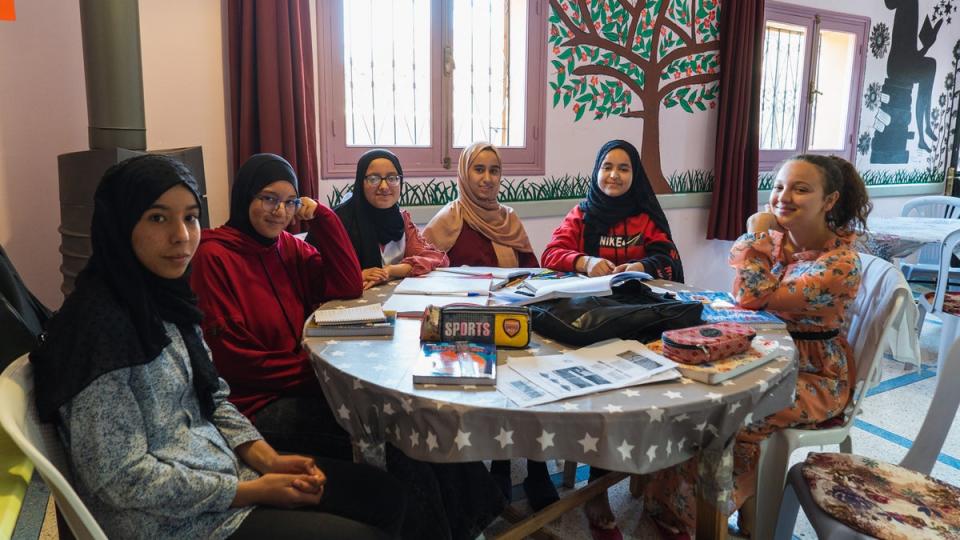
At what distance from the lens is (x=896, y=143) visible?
18.4 feet

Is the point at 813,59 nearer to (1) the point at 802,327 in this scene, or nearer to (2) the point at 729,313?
(1) the point at 802,327

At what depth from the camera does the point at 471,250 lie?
106 inches

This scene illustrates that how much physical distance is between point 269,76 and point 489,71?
1.31 metres

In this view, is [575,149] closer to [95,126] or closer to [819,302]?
[819,302]

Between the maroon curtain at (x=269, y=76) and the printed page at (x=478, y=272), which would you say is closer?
the printed page at (x=478, y=272)

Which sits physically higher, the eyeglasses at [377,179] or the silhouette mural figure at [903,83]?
the silhouette mural figure at [903,83]

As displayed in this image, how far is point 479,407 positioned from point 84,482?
0.65m

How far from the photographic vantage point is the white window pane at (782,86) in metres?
4.68

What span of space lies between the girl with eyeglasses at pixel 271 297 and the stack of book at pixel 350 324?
0.29 ft

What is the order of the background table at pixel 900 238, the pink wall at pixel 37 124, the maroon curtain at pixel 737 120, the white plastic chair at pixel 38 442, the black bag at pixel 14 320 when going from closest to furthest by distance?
the white plastic chair at pixel 38 442 < the black bag at pixel 14 320 < the pink wall at pixel 37 124 < the background table at pixel 900 238 < the maroon curtain at pixel 737 120

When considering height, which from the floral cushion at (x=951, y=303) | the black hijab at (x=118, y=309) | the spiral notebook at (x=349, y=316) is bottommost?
the floral cushion at (x=951, y=303)

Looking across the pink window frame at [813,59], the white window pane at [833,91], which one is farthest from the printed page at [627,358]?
the white window pane at [833,91]

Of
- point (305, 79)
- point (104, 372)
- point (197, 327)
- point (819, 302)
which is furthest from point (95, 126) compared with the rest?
point (819, 302)

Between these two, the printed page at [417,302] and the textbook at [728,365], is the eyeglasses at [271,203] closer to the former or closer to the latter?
the printed page at [417,302]
